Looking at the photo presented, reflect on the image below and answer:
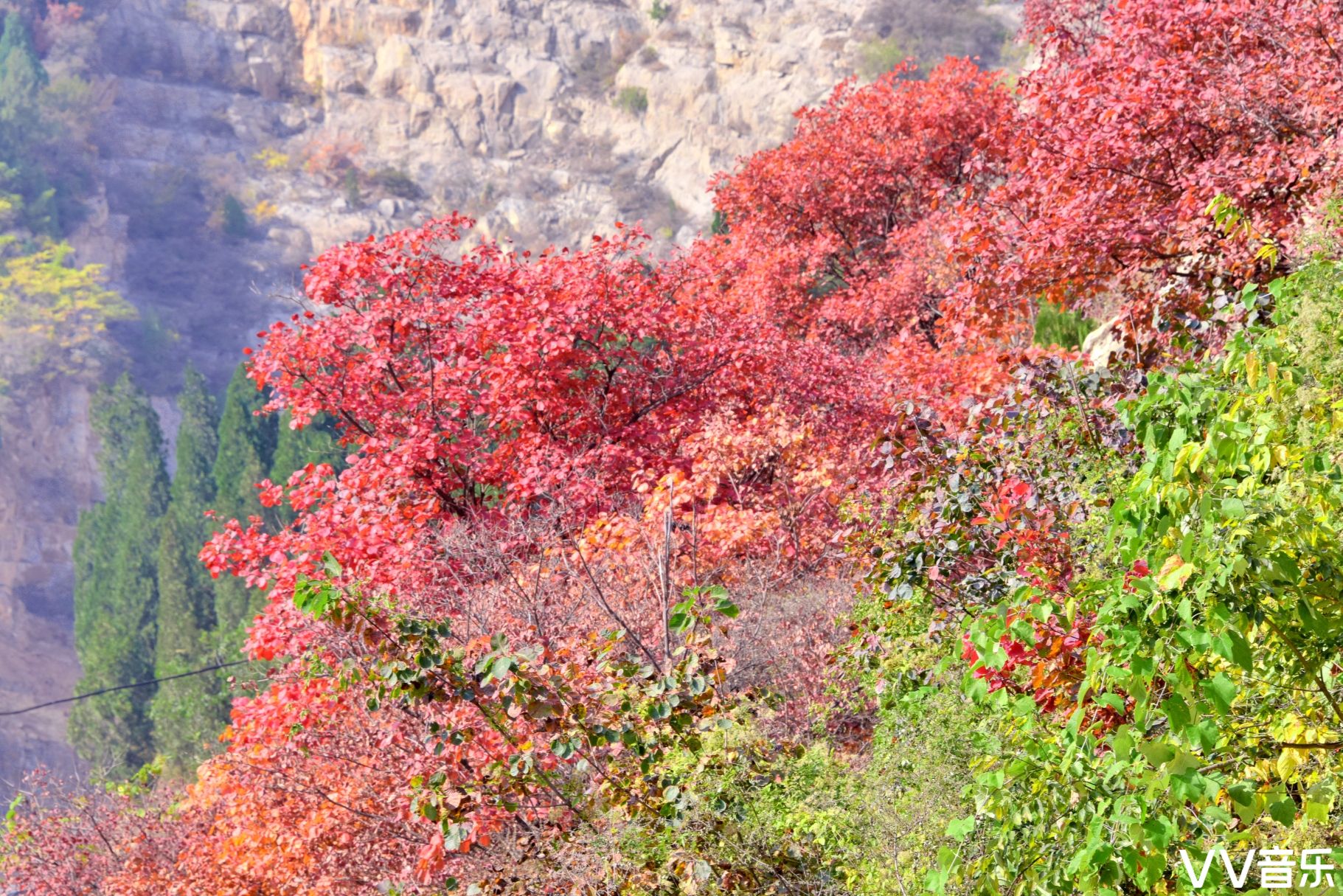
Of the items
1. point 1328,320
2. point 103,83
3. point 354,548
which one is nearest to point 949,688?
point 1328,320

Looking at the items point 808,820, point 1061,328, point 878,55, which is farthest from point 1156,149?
point 878,55

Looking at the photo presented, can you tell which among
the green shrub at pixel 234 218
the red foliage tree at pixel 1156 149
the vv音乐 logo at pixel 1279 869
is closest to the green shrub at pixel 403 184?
the green shrub at pixel 234 218

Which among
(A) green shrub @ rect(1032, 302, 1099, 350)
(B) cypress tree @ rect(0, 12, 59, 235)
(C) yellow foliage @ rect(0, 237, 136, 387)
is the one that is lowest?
(C) yellow foliage @ rect(0, 237, 136, 387)

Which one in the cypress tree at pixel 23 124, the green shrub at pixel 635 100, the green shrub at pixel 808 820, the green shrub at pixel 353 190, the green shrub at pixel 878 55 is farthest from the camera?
the green shrub at pixel 353 190

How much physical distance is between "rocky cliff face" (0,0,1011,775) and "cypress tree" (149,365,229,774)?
19.0 meters

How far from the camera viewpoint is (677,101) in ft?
191

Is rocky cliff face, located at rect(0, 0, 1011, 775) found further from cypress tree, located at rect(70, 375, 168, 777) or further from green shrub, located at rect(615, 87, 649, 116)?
cypress tree, located at rect(70, 375, 168, 777)

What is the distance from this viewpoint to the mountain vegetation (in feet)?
8.76

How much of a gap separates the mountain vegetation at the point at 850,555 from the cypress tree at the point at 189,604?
1254 centimetres

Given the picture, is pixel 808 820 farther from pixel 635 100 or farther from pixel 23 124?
pixel 23 124

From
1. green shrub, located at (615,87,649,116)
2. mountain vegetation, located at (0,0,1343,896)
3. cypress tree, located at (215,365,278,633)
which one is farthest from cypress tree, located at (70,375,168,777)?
green shrub, located at (615,87,649,116)

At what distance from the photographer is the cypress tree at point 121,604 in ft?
101

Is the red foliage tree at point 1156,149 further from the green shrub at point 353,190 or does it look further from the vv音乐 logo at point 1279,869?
the green shrub at point 353,190

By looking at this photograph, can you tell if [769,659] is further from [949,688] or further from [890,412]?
[890,412]
